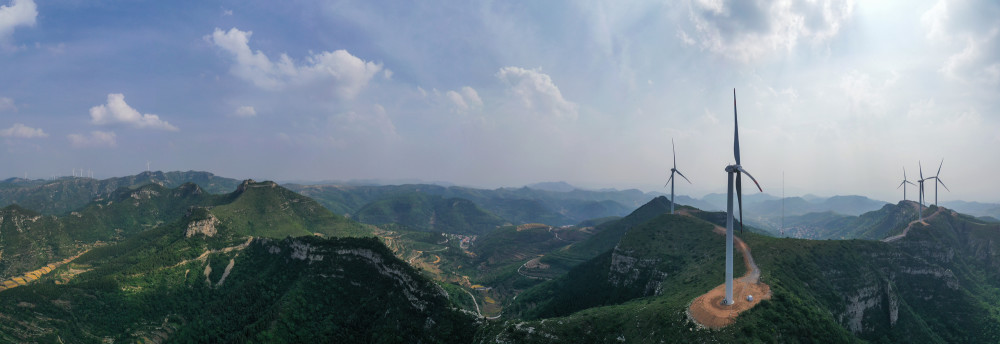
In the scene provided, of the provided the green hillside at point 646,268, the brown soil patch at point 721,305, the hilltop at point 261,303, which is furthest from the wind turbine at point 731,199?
the hilltop at point 261,303

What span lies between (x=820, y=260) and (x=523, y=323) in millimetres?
106581

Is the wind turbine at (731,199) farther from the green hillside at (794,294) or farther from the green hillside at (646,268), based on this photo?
the green hillside at (646,268)

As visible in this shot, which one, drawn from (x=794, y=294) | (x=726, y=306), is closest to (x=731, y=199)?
(x=726, y=306)

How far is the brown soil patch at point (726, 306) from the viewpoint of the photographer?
8218cm

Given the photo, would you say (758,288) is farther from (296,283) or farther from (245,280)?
(245,280)

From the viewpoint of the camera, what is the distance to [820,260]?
127 m

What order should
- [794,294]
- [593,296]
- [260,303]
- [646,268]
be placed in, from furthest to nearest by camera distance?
[593,296] → [646,268] → [260,303] → [794,294]

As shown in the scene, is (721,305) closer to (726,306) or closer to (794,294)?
(726,306)

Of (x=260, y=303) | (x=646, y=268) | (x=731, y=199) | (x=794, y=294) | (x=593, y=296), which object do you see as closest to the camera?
(x=731, y=199)

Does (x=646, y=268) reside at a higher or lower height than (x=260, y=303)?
higher

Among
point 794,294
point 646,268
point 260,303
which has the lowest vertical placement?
point 260,303

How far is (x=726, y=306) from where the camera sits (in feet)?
284

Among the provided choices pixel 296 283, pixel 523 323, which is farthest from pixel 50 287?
pixel 523 323

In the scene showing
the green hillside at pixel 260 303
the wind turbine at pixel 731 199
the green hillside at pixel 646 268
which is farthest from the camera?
the green hillside at pixel 646 268
